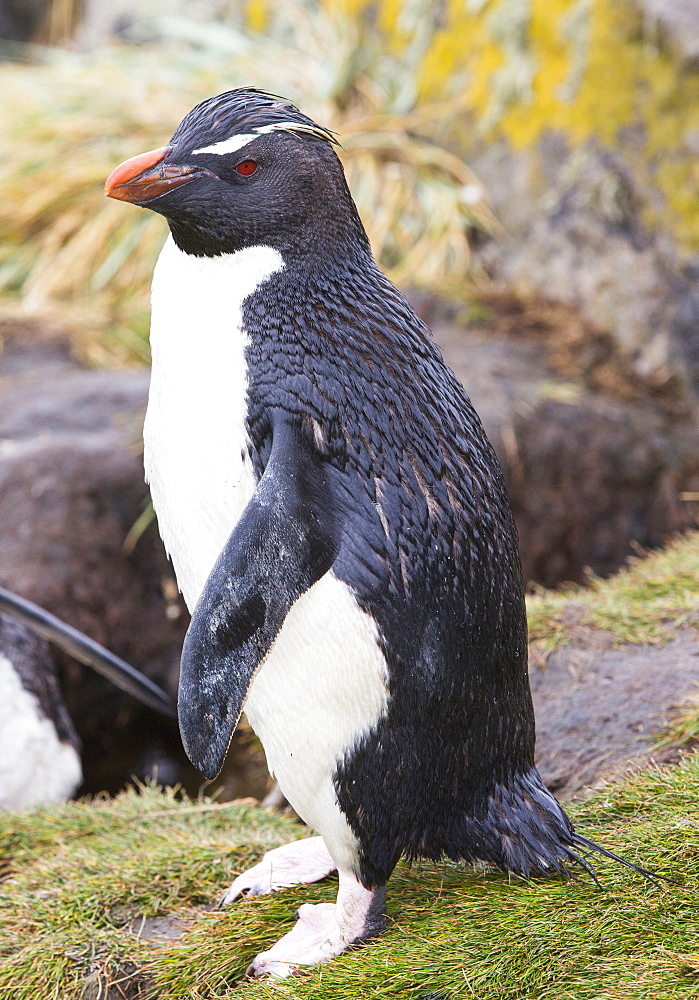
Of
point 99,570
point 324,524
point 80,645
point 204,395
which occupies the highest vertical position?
point 204,395

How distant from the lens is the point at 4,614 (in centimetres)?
348

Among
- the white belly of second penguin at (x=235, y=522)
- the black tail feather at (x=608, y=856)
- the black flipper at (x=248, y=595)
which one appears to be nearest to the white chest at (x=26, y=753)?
the white belly of second penguin at (x=235, y=522)

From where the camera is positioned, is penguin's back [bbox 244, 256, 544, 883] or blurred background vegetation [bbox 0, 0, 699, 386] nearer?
penguin's back [bbox 244, 256, 544, 883]

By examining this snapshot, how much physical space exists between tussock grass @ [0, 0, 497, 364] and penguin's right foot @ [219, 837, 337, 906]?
348 centimetres

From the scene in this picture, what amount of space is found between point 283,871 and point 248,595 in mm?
721

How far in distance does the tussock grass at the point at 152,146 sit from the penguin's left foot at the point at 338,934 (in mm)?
3732

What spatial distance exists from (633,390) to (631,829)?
322 centimetres

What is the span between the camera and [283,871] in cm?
217

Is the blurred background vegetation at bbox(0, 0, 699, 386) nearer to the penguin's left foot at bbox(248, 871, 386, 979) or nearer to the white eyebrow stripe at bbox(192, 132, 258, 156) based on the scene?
the white eyebrow stripe at bbox(192, 132, 258, 156)

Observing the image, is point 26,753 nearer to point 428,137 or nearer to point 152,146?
point 152,146

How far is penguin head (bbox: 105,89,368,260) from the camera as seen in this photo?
73.0 inches

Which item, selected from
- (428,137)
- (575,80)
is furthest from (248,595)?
(428,137)

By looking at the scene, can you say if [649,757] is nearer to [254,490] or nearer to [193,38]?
[254,490]

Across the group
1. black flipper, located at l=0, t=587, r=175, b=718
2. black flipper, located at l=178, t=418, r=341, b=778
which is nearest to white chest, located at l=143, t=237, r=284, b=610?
black flipper, located at l=178, t=418, r=341, b=778
